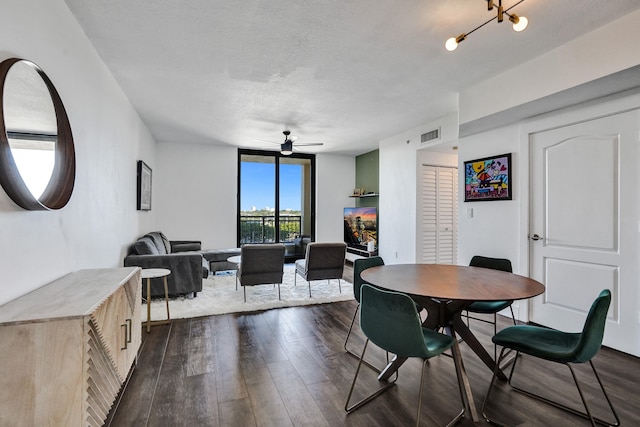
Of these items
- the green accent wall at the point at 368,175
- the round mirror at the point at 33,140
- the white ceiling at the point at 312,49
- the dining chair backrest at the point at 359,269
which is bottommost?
the dining chair backrest at the point at 359,269

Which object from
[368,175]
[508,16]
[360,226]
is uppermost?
[508,16]

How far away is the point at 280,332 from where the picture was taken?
3.16 meters

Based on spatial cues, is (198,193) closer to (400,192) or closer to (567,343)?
(400,192)

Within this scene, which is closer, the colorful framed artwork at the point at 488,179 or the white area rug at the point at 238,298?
the colorful framed artwork at the point at 488,179

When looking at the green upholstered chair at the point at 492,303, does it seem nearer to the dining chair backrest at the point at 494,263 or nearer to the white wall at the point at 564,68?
the dining chair backrest at the point at 494,263

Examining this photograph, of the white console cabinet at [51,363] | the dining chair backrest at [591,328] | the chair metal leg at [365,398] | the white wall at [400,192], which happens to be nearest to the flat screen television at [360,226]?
the white wall at [400,192]

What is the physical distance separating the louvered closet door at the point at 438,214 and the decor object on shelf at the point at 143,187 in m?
4.59

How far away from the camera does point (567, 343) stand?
186 cm

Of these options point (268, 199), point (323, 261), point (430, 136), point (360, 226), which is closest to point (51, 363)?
point (323, 261)

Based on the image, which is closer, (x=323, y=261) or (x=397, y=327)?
(x=397, y=327)

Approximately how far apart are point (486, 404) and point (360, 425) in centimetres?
86

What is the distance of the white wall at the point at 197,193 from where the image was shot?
6520 mm

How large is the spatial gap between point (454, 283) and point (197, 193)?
5.95 m

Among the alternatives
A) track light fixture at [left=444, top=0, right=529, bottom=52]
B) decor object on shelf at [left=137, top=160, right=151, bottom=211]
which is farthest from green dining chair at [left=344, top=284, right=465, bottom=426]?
decor object on shelf at [left=137, top=160, right=151, bottom=211]
